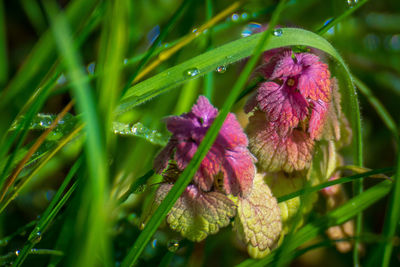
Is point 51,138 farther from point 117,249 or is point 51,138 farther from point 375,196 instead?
point 375,196

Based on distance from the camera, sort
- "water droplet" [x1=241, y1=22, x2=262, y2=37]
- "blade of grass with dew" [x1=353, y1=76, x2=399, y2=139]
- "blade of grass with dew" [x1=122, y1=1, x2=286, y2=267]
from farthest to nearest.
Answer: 1. "blade of grass with dew" [x1=353, y1=76, x2=399, y2=139]
2. "water droplet" [x1=241, y1=22, x2=262, y2=37]
3. "blade of grass with dew" [x1=122, y1=1, x2=286, y2=267]

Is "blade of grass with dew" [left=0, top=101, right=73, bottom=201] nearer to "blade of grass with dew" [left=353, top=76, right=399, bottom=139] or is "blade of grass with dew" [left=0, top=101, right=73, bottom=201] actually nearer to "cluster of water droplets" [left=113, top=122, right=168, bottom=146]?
"cluster of water droplets" [left=113, top=122, right=168, bottom=146]

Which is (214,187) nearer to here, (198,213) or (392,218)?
(198,213)

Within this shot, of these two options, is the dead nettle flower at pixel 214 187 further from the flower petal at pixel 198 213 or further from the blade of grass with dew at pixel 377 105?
the blade of grass with dew at pixel 377 105

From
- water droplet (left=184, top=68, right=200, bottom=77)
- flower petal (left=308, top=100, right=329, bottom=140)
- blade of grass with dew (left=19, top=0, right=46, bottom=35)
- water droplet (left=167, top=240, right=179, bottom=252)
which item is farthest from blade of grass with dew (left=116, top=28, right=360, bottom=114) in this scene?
A: blade of grass with dew (left=19, top=0, right=46, bottom=35)

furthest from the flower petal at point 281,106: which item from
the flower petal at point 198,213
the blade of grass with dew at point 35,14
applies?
the blade of grass with dew at point 35,14

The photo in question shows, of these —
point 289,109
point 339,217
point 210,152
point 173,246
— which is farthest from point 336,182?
point 173,246
